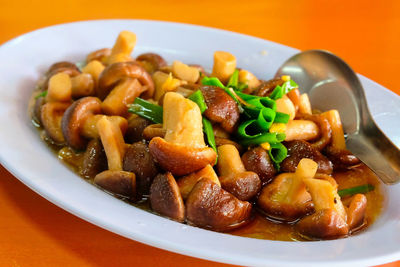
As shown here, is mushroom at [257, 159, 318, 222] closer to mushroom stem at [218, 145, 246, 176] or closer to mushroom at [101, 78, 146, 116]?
mushroom stem at [218, 145, 246, 176]

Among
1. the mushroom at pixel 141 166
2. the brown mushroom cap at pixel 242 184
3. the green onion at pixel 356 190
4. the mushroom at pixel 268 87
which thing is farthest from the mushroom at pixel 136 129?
the green onion at pixel 356 190

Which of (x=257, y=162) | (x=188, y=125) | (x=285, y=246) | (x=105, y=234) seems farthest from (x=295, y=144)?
(x=105, y=234)

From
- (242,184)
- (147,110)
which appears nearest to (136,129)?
(147,110)

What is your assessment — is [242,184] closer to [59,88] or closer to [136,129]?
[136,129]

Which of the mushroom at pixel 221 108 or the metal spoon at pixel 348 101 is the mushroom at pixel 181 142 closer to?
the mushroom at pixel 221 108

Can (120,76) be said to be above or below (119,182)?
above

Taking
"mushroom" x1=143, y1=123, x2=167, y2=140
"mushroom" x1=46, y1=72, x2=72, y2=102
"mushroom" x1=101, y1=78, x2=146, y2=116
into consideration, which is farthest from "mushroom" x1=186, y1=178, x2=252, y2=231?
"mushroom" x1=46, y1=72, x2=72, y2=102
